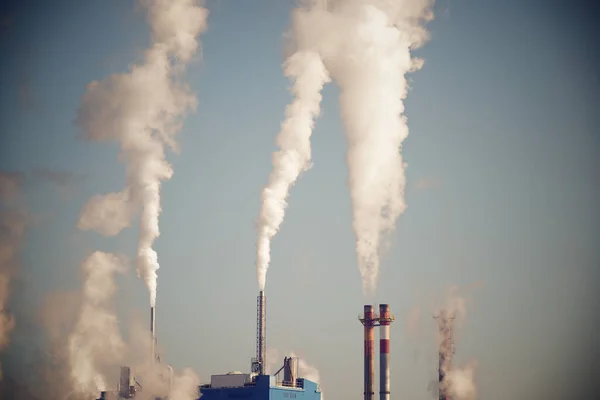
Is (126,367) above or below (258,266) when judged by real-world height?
below

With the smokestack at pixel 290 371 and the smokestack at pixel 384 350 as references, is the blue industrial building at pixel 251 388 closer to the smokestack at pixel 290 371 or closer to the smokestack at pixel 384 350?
the smokestack at pixel 290 371

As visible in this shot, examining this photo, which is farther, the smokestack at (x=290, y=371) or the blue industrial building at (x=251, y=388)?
Result: the smokestack at (x=290, y=371)

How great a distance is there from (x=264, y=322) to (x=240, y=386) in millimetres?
7884

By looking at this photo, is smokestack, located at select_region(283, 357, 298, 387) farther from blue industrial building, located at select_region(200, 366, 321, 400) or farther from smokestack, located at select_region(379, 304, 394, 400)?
smokestack, located at select_region(379, 304, 394, 400)

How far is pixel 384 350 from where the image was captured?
12756cm

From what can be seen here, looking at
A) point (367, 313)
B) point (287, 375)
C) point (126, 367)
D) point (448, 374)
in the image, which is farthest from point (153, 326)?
point (448, 374)

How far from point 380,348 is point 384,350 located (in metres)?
0.59

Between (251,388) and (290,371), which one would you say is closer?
(251,388)

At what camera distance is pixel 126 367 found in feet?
389

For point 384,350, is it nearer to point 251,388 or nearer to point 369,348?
point 369,348

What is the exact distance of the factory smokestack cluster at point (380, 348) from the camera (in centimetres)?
12494

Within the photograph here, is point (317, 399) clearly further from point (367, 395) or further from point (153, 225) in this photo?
point (153, 225)

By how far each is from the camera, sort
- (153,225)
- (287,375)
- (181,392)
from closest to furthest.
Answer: (153,225) → (181,392) → (287,375)

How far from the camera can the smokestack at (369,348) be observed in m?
125
